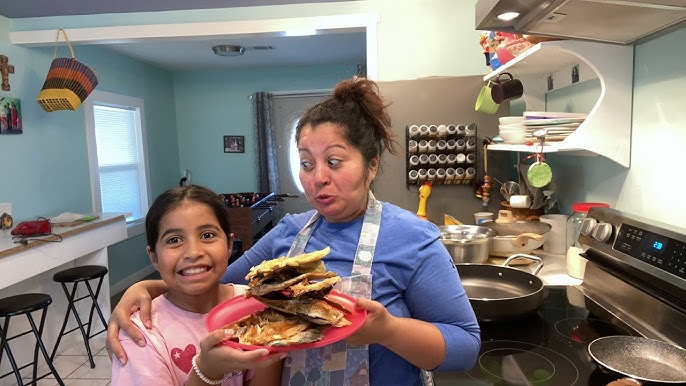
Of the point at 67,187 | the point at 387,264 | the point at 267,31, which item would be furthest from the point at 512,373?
the point at 67,187

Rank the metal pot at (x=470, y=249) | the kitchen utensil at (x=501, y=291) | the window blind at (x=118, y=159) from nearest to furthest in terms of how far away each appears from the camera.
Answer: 1. the kitchen utensil at (x=501, y=291)
2. the metal pot at (x=470, y=249)
3. the window blind at (x=118, y=159)

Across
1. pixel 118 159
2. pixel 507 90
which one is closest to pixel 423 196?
pixel 507 90

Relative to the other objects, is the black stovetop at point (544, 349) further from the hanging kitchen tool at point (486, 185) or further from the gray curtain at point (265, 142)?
the gray curtain at point (265, 142)

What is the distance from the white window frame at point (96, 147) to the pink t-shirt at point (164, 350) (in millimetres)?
3909

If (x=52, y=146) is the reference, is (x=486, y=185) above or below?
below

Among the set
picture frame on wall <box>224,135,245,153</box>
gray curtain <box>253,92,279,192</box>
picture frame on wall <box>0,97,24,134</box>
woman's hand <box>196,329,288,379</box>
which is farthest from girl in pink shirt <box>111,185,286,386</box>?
picture frame on wall <box>224,135,245,153</box>

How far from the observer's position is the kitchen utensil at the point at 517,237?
6.08 feet

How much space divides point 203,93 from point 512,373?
595cm

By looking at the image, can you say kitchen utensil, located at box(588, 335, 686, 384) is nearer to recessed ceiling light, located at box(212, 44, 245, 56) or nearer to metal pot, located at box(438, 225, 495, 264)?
metal pot, located at box(438, 225, 495, 264)

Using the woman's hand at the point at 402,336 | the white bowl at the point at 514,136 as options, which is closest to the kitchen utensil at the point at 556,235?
the white bowl at the point at 514,136

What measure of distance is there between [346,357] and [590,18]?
110 centimetres

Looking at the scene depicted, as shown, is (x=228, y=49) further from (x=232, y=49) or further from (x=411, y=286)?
(x=411, y=286)

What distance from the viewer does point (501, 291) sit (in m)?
1.51

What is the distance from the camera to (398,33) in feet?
9.46
